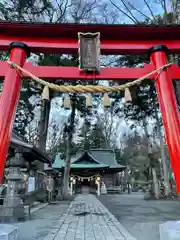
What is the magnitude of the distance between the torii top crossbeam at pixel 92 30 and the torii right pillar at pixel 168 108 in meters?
0.29

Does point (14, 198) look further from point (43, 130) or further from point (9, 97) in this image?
point (43, 130)

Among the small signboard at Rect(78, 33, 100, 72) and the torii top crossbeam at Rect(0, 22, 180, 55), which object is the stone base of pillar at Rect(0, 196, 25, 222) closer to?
the torii top crossbeam at Rect(0, 22, 180, 55)

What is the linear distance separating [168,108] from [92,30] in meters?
2.37

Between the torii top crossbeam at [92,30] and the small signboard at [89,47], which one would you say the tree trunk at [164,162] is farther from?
the small signboard at [89,47]

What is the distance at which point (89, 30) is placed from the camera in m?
4.97

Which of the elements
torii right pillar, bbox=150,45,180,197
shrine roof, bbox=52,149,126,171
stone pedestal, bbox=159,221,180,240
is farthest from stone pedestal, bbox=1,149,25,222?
shrine roof, bbox=52,149,126,171

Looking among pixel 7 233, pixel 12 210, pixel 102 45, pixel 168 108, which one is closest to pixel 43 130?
pixel 12 210

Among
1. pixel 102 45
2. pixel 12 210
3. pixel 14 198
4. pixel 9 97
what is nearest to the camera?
pixel 9 97

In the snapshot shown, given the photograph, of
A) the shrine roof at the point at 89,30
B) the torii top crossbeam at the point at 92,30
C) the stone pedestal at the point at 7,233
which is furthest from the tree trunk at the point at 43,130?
the stone pedestal at the point at 7,233

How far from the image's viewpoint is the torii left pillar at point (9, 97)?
3.80 m

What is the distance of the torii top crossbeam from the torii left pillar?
0.27 meters

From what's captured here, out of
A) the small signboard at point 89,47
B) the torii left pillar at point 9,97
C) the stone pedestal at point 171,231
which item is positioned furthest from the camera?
the small signboard at point 89,47

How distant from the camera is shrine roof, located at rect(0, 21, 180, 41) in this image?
4.80 meters

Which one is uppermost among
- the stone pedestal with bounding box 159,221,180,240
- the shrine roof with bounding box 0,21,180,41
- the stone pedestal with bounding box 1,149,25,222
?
the shrine roof with bounding box 0,21,180,41
